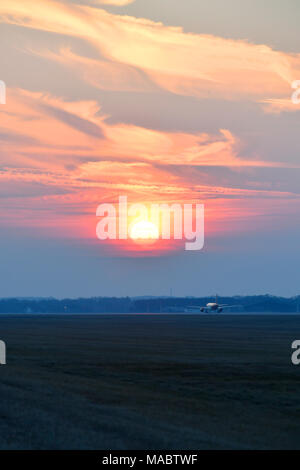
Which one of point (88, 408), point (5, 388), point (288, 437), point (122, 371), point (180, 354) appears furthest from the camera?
point (180, 354)

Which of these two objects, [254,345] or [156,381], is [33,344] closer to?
[254,345]

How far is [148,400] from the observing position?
36.2 m

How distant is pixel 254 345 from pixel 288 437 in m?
47.3

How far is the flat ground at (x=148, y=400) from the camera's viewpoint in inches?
1039

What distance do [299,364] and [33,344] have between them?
103 feet

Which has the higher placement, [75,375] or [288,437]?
[75,375]

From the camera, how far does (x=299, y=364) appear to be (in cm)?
5384

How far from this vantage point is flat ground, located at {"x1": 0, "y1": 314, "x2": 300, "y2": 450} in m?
26.4
